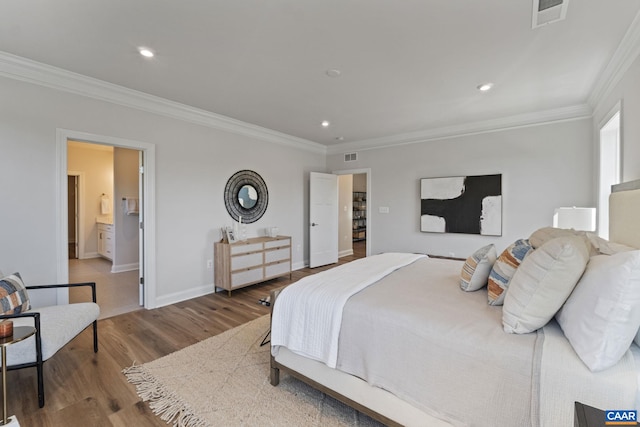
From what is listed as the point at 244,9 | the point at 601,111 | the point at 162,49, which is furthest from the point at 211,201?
the point at 601,111

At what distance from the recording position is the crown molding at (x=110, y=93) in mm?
2578

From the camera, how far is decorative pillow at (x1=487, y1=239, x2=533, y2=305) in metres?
1.62

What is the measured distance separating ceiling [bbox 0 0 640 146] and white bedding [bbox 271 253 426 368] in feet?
6.03

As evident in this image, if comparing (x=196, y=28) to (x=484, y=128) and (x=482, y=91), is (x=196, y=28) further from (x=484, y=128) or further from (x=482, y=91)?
(x=484, y=128)

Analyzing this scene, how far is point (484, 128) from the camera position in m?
4.40

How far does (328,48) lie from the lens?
2.35 metres

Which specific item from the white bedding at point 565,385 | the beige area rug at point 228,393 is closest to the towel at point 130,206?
the beige area rug at point 228,393

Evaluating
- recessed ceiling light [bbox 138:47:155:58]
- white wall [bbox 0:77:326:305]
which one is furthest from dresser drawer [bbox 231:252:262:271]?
recessed ceiling light [bbox 138:47:155:58]

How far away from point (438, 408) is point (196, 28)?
280cm

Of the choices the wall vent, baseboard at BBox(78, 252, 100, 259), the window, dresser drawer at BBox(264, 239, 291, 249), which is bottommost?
baseboard at BBox(78, 252, 100, 259)

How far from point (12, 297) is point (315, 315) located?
2.25m

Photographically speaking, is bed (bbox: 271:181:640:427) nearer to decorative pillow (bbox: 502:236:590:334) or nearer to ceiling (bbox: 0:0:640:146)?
decorative pillow (bbox: 502:236:590:334)

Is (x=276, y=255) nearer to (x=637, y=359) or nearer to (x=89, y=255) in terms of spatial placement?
(x=637, y=359)

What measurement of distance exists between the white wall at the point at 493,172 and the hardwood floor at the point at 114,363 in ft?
9.72
